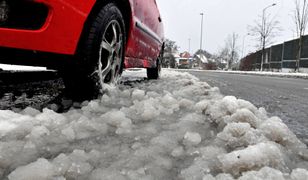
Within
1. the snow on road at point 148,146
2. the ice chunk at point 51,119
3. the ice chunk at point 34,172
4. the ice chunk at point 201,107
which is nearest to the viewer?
the ice chunk at point 34,172

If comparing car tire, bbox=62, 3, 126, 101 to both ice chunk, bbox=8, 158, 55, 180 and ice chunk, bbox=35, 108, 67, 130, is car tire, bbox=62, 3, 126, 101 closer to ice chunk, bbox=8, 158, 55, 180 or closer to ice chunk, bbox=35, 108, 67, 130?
ice chunk, bbox=35, 108, 67, 130

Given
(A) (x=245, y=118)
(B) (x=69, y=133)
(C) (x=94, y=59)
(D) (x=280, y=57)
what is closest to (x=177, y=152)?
(B) (x=69, y=133)

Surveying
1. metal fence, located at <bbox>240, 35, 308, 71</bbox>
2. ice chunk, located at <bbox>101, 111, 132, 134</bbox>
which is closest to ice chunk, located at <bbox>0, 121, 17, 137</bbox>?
ice chunk, located at <bbox>101, 111, 132, 134</bbox>

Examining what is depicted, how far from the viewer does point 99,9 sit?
9.86 ft

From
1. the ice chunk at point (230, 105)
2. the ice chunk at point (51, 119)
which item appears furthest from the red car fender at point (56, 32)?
the ice chunk at point (230, 105)

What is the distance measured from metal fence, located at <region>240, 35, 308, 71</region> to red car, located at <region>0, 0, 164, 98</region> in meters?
39.0

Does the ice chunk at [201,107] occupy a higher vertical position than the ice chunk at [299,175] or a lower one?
higher

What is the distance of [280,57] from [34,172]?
48813 millimetres

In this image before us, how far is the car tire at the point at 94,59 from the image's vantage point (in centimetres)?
281

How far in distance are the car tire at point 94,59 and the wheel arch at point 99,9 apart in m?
0.02

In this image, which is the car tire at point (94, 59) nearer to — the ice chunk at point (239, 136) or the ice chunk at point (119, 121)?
the ice chunk at point (119, 121)

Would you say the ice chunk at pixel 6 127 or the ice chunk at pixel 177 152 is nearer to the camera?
the ice chunk at pixel 177 152

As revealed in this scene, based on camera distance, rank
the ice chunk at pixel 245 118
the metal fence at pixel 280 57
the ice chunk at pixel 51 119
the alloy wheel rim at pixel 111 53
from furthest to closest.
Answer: the metal fence at pixel 280 57 → the alloy wheel rim at pixel 111 53 → the ice chunk at pixel 245 118 → the ice chunk at pixel 51 119

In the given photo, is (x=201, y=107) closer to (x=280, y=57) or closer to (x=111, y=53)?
(x=111, y=53)
